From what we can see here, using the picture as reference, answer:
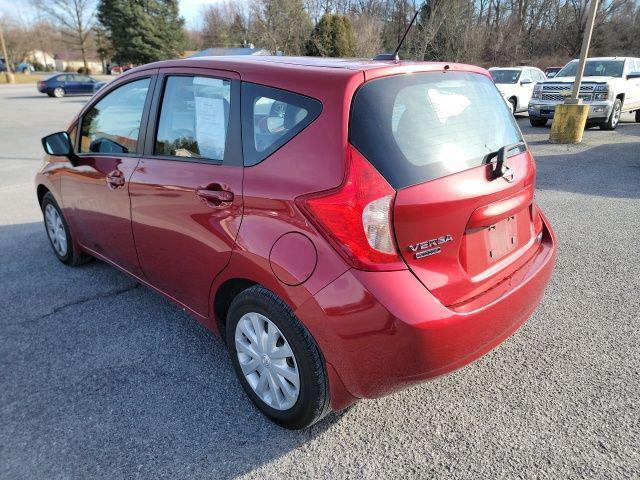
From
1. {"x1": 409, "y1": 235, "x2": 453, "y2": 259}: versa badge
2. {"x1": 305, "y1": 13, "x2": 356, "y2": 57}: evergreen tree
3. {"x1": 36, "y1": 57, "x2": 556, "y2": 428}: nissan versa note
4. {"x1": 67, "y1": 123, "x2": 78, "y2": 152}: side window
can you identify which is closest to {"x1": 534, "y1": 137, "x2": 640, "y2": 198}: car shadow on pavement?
{"x1": 36, "y1": 57, "x2": 556, "y2": 428}: nissan versa note

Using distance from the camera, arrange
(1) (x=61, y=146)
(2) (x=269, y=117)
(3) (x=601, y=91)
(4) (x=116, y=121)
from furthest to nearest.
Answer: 1. (3) (x=601, y=91)
2. (1) (x=61, y=146)
3. (4) (x=116, y=121)
4. (2) (x=269, y=117)

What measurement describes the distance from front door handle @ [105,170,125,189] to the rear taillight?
70.8 inches

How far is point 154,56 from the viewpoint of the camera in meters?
46.9

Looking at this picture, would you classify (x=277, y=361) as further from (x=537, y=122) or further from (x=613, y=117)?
(x=537, y=122)

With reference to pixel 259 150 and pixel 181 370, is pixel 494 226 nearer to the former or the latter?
pixel 259 150

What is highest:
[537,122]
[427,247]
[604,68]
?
[604,68]

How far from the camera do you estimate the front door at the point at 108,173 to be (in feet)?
10.4

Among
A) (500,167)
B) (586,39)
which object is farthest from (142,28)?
(500,167)

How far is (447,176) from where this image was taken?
2121 mm

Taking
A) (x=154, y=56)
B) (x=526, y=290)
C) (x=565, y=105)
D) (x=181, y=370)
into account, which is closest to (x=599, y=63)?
(x=565, y=105)

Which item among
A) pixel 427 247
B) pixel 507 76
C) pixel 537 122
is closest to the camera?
pixel 427 247

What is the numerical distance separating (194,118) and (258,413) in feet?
5.51

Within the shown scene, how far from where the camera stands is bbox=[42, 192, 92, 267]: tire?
14.0ft

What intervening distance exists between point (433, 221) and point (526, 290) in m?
0.75
